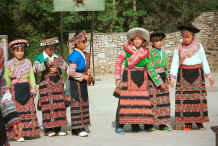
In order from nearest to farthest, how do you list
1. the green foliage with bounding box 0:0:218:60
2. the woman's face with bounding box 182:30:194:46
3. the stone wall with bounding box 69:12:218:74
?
1. the woman's face with bounding box 182:30:194:46
2. the stone wall with bounding box 69:12:218:74
3. the green foliage with bounding box 0:0:218:60

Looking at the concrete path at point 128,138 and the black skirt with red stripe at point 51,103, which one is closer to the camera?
the concrete path at point 128,138

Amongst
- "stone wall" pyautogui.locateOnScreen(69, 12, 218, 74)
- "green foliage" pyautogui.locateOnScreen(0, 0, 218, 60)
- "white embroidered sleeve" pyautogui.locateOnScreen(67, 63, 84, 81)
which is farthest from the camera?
"green foliage" pyautogui.locateOnScreen(0, 0, 218, 60)

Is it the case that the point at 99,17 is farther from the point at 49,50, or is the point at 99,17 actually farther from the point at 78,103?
the point at 78,103

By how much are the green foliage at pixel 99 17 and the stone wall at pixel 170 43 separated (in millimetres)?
6160

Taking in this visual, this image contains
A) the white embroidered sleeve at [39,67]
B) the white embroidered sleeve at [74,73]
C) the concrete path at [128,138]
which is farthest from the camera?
the white embroidered sleeve at [39,67]

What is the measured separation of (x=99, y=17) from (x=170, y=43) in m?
9.18

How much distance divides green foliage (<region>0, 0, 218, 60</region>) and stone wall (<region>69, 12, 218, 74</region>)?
6160 mm

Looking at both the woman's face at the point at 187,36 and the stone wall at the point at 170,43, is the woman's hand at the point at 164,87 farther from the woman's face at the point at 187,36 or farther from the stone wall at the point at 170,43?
the stone wall at the point at 170,43

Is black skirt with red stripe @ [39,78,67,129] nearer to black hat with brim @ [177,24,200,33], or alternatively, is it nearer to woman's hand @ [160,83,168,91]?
woman's hand @ [160,83,168,91]

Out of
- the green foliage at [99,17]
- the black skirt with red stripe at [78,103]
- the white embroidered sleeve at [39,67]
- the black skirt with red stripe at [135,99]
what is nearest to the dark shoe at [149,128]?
the black skirt with red stripe at [135,99]

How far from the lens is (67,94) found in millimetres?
7125

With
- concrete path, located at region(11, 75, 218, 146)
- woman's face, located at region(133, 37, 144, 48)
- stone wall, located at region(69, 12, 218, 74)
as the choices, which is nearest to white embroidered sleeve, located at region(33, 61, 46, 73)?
concrete path, located at region(11, 75, 218, 146)

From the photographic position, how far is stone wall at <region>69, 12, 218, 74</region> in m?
21.2

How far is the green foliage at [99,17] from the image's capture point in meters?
29.2
